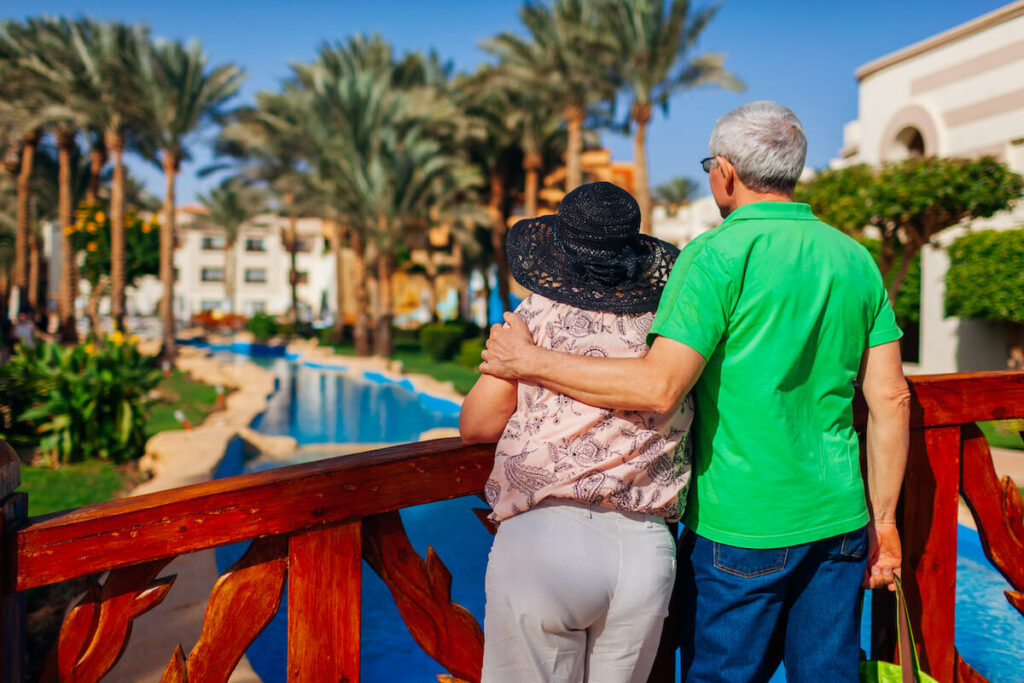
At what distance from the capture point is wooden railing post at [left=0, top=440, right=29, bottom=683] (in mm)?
1261

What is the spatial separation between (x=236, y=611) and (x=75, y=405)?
23.9ft

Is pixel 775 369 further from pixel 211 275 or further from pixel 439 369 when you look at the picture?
pixel 211 275

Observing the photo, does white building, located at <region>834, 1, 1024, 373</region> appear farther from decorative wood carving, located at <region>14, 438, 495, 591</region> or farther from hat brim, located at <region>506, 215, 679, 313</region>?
decorative wood carving, located at <region>14, 438, 495, 591</region>

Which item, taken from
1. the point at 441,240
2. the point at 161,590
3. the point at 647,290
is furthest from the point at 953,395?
the point at 441,240

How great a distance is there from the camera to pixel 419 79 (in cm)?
2477

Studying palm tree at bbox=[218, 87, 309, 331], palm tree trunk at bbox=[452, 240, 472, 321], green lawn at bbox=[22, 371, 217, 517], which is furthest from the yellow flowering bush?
palm tree trunk at bbox=[452, 240, 472, 321]

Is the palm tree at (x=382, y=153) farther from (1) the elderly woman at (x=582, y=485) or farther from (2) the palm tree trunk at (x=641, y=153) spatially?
(1) the elderly woman at (x=582, y=485)

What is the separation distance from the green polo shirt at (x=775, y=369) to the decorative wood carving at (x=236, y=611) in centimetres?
89

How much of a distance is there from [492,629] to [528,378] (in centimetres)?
48

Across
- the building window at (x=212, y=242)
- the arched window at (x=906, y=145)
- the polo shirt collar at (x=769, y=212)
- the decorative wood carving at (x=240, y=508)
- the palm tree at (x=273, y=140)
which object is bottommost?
the decorative wood carving at (x=240, y=508)

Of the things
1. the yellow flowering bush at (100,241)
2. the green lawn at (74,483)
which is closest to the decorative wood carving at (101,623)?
the green lawn at (74,483)

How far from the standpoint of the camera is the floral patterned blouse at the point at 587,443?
141 cm

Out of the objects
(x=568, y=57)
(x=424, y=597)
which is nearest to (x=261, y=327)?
(x=568, y=57)

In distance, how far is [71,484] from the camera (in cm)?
689
